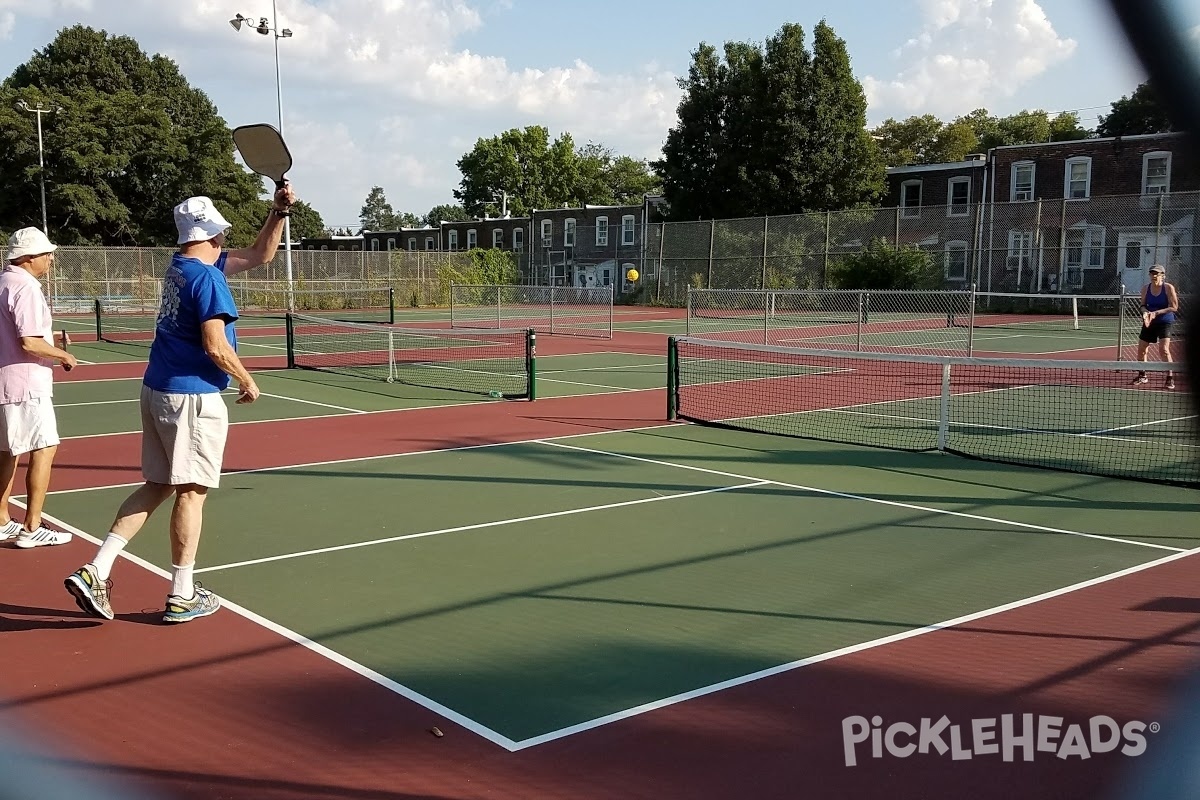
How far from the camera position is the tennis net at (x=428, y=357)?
53.2 feet

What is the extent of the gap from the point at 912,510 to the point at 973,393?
26.1ft

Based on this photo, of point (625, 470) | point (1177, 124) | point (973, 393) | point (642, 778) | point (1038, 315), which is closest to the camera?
point (1177, 124)

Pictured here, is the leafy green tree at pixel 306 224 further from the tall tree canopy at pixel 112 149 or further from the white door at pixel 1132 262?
the white door at pixel 1132 262

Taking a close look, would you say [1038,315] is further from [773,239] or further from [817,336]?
[817,336]

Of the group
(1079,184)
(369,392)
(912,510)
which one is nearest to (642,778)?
(912,510)

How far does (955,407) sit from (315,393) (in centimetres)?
A: 874

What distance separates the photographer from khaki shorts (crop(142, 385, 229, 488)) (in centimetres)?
530

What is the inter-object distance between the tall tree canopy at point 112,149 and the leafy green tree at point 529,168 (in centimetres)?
3143

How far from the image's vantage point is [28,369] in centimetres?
691

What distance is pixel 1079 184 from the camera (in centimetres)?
4403

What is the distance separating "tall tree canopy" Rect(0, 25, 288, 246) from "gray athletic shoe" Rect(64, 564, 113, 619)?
180 ft

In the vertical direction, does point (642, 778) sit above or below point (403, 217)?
below

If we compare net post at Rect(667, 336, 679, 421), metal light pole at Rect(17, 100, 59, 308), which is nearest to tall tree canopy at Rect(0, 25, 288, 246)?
metal light pole at Rect(17, 100, 59, 308)

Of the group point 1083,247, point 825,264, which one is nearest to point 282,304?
point 825,264
